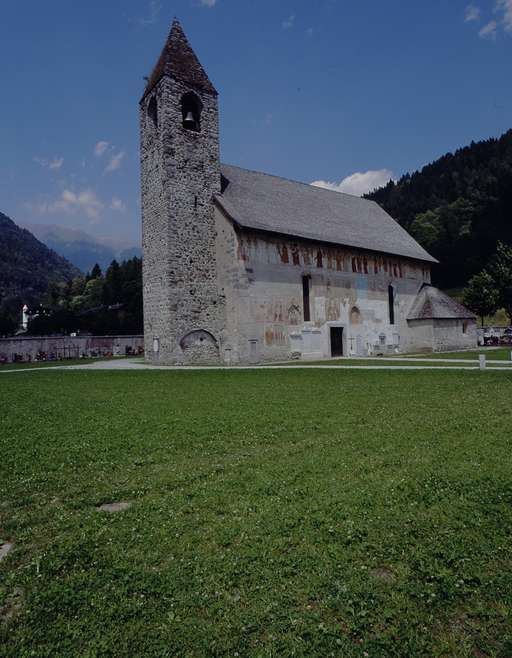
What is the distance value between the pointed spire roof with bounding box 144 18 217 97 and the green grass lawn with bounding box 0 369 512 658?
27905mm

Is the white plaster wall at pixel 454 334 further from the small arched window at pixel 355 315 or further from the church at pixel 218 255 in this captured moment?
the small arched window at pixel 355 315

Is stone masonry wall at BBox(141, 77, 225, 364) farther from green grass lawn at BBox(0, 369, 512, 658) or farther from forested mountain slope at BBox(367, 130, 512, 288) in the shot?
forested mountain slope at BBox(367, 130, 512, 288)

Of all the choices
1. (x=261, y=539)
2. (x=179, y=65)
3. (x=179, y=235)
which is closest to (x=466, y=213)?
(x=179, y=65)

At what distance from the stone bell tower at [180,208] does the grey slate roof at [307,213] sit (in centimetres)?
253

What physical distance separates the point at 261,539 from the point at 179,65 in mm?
32371

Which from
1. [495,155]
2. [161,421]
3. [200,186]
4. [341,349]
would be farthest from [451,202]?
[161,421]

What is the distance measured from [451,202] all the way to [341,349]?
226ft

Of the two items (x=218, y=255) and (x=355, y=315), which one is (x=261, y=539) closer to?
(x=218, y=255)

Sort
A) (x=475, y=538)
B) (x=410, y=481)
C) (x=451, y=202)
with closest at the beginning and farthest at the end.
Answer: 1. (x=475, y=538)
2. (x=410, y=481)
3. (x=451, y=202)

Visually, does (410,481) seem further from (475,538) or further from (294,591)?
(294,591)

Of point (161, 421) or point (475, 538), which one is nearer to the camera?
point (475, 538)

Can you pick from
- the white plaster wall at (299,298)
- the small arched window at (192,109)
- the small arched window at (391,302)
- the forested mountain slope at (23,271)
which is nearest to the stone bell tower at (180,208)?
the small arched window at (192,109)

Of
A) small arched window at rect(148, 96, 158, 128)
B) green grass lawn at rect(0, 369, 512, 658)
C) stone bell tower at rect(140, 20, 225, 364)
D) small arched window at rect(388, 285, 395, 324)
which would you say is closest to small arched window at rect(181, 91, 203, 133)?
stone bell tower at rect(140, 20, 225, 364)

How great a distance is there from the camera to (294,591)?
3.20 m
